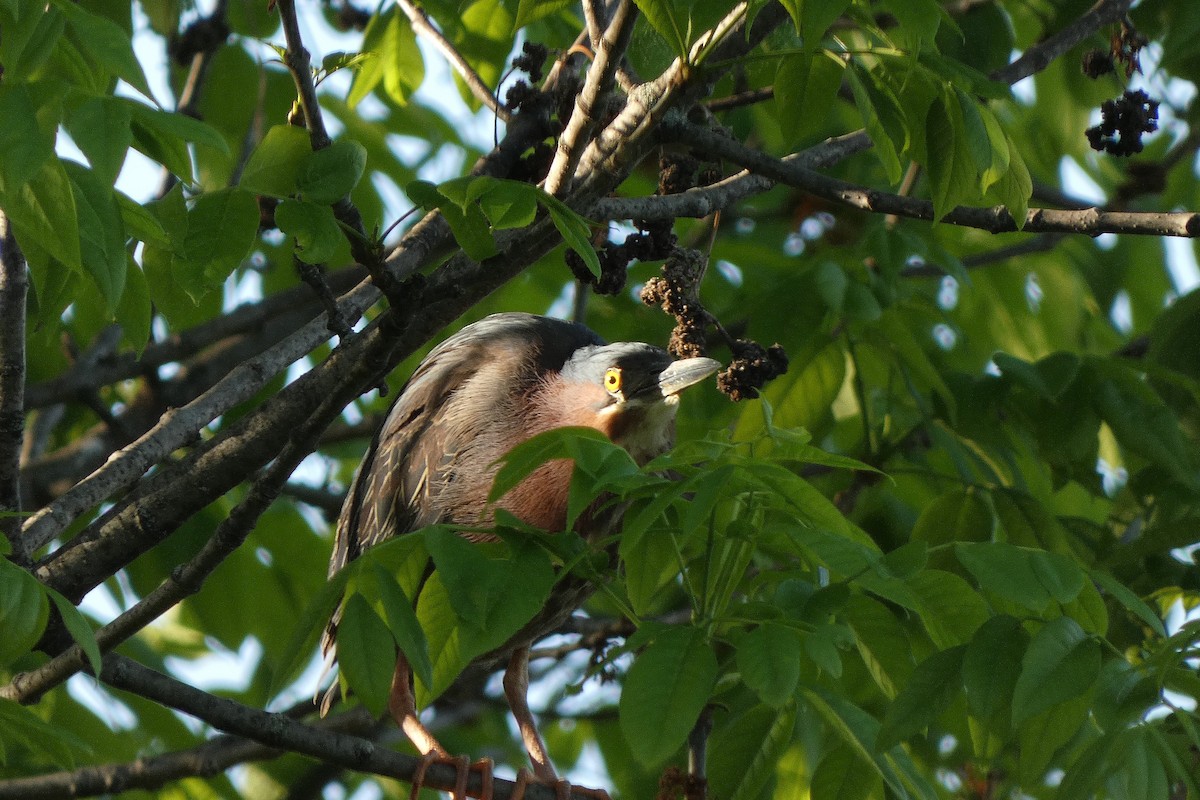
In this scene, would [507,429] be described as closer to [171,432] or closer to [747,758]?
[171,432]

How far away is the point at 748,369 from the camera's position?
3.17 m

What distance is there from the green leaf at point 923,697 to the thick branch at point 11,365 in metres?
1.96

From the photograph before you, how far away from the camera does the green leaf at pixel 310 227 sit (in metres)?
2.39

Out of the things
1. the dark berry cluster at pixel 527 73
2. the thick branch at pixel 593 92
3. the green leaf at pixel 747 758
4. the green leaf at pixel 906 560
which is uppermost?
the dark berry cluster at pixel 527 73

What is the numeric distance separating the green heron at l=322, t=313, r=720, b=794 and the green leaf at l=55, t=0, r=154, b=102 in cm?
176

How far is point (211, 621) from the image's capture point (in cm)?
479

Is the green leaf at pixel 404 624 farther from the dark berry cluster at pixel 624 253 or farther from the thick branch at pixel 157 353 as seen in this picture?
the thick branch at pixel 157 353

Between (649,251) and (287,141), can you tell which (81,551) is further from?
(649,251)

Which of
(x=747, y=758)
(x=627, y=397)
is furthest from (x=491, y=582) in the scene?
(x=627, y=397)

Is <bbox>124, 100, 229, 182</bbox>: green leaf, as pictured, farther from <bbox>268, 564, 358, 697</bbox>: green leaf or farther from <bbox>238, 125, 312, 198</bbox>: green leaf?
<bbox>268, 564, 358, 697</bbox>: green leaf

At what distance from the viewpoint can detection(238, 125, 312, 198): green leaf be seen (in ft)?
8.12

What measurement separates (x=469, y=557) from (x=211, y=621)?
9.19 ft

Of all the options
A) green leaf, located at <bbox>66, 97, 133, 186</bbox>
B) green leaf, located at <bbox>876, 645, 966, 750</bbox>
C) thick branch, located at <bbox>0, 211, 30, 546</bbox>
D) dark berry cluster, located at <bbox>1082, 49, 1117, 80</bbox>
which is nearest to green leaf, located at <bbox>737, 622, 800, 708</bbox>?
green leaf, located at <bbox>876, 645, 966, 750</bbox>

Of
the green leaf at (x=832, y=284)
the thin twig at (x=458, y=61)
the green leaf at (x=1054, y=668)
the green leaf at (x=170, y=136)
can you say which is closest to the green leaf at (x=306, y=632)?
the green leaf at (x=170, y=136)
